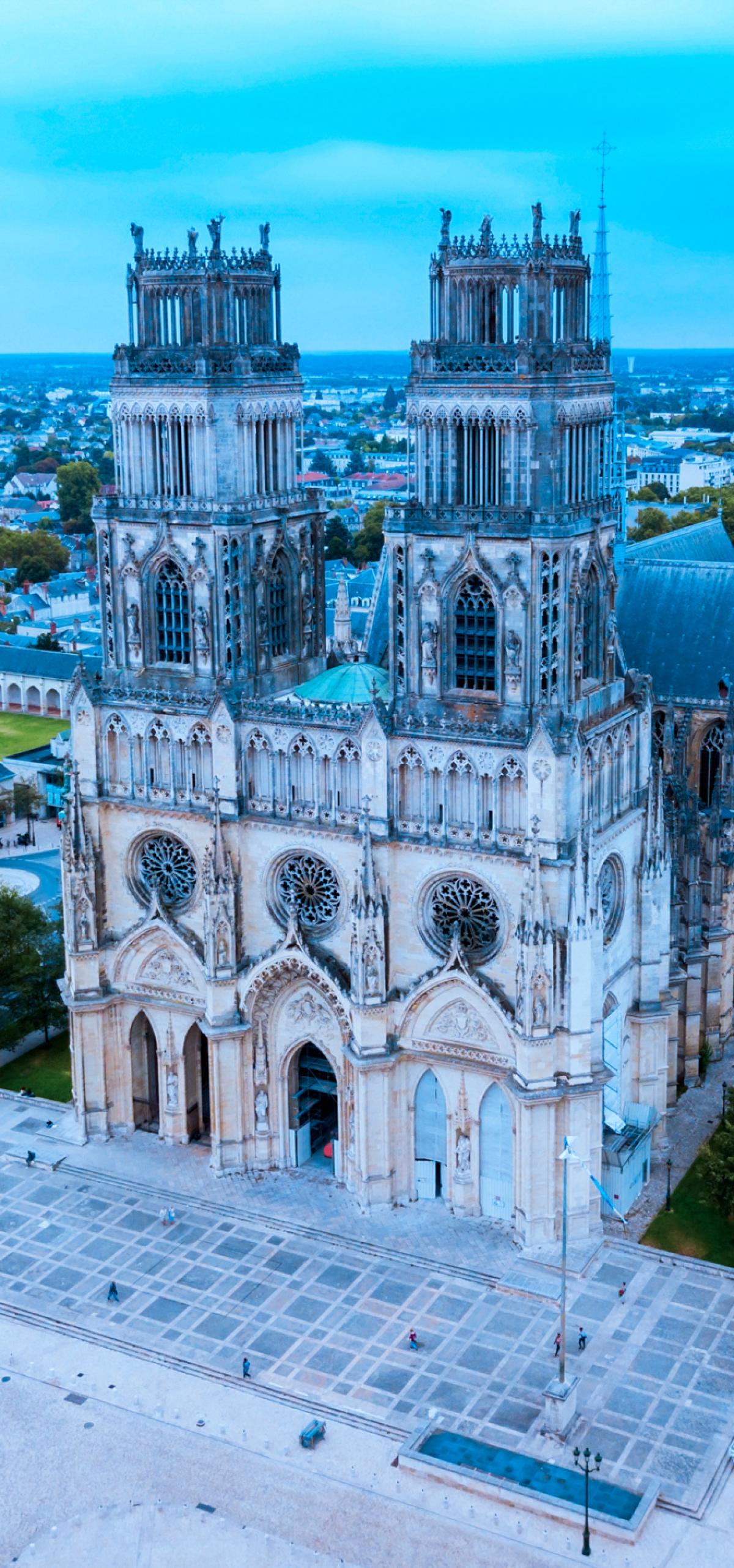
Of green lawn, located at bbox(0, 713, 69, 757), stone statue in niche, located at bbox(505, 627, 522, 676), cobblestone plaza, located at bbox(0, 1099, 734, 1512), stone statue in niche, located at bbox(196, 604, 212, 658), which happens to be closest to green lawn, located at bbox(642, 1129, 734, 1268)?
cobblestone plaza, located at bbox(0, 1099, 734, 1512)

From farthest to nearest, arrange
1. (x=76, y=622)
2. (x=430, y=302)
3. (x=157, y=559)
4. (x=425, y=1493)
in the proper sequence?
(x=76, y=622) < (x=157, y=559) < (x=430, y=302) < (x=425, y=1493)

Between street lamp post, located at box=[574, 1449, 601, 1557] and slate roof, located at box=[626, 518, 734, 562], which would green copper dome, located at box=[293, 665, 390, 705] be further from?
street lamp post, located at box=[574, 1449, 601, 1557]

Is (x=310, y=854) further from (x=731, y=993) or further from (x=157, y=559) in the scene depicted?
(x=731, y=993)

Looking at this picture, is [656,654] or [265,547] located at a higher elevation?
[265,547]

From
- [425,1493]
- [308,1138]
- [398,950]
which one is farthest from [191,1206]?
[425,1493]

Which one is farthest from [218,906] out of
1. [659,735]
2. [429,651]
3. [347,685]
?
[659,735]

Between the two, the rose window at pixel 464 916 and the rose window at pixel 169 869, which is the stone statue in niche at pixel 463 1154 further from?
the rose window at pixel 169 869

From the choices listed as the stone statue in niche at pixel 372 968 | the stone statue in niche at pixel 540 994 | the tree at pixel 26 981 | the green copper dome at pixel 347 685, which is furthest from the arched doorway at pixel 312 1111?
the tree at pixel 26 981
